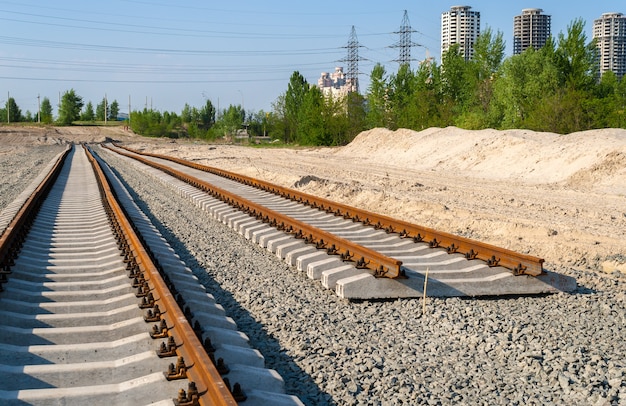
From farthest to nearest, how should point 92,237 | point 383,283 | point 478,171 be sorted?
1. point 478,171
2. point 92,237
3. point 383,283

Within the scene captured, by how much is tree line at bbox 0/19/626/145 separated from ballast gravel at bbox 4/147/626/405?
3444cm

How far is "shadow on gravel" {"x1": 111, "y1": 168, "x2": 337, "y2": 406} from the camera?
461 centimetres

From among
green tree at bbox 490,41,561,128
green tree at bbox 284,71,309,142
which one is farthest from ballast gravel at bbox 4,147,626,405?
green tree at bbox 284,71,309,142

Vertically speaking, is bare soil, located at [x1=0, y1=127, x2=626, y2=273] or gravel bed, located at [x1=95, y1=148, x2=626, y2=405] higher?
bare soil, located at [x1=0, y1=127, x2=626, y2=273]

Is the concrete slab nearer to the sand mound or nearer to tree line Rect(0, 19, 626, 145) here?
the sand mound

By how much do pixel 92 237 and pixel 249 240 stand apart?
2.51 m

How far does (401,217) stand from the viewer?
14.5 m

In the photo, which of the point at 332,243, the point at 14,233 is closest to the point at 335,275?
the point at 332,243

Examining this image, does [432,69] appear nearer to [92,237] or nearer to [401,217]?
[401,217]

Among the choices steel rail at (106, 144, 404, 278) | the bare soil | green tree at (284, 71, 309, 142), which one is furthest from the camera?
green tree at (284, 71, 309, 142)

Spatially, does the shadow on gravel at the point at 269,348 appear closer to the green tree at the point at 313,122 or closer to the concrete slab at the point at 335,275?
the concrete slab at the point at 335,275

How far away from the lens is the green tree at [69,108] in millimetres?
156625

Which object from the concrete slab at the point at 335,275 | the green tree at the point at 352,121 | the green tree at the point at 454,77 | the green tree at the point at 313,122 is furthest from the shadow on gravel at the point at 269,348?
the green tree at the point at 454,77

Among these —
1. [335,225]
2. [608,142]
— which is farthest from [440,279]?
[608,142]
